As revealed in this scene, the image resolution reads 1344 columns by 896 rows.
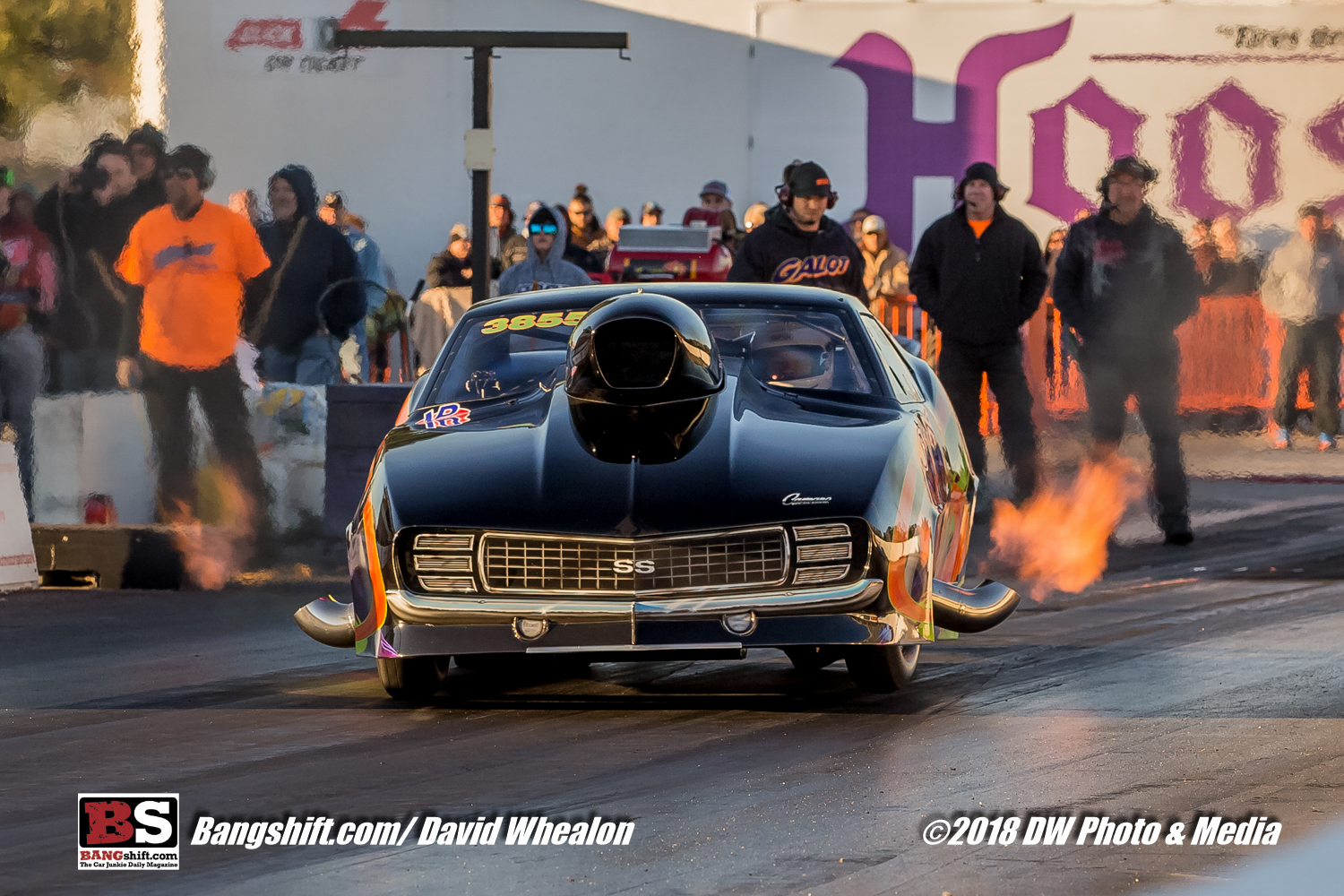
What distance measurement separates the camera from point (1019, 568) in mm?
12188

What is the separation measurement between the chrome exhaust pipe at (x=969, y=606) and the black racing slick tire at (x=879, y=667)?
18 centimetres

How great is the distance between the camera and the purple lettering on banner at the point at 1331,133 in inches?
690

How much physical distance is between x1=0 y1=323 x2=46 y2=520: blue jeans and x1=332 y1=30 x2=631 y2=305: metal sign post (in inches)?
107

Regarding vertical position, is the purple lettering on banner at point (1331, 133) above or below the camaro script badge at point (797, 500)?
above

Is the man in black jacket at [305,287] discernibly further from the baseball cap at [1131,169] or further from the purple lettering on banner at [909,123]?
the purple lettering on banner at [909,123]

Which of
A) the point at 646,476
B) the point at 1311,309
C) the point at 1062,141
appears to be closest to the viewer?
the point at 646,476

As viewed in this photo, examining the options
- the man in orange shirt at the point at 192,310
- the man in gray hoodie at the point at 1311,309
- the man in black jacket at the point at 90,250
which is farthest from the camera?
the man in gray hoodie at the point at 1311,309

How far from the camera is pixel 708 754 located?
690cm

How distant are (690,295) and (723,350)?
0.38 m

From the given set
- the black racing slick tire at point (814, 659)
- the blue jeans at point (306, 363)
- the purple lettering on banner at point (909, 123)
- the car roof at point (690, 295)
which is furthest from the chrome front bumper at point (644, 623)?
the purple lettering on banner at point (909, 123)

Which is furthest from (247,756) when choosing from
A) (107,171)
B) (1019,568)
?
(107,171)

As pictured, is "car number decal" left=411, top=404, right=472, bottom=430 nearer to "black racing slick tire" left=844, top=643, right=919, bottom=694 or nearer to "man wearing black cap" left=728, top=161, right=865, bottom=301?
"black racing slick tire" left=844, top=643, right=919, bottom=694

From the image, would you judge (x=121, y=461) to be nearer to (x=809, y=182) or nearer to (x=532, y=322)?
(x=809, y=182)

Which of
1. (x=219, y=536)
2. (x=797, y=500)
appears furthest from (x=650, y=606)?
(x=219, y=536)
